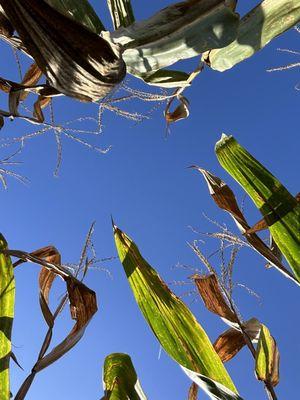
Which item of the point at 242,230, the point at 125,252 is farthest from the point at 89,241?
Result: the point at 242,230

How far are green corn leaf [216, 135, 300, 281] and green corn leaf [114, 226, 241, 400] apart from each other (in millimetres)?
132

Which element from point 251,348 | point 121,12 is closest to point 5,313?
point 251,348

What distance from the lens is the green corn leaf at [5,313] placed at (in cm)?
51

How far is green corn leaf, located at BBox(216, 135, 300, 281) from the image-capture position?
1.77ft

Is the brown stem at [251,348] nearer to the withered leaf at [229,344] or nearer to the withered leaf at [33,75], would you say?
the withered leaf at [229,344]

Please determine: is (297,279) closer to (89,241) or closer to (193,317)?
(193,317)

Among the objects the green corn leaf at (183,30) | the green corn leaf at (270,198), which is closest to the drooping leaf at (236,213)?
the green corn leaf at (270,198)

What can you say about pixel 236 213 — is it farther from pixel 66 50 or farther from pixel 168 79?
pixel 66 50

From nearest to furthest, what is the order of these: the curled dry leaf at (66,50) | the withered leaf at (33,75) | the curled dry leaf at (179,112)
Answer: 1. the curled dry leaf at (66,50)
2. the withered leaf at (33,75)
3. the curled dry leaf at (179,112)

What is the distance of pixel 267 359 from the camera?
572 millimetres

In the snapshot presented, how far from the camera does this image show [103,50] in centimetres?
39

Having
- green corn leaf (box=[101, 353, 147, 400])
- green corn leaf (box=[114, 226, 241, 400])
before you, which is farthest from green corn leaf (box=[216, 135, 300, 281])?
green corn leaf (box=[101, 353, 147, 400])

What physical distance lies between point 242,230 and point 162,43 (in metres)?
0.27

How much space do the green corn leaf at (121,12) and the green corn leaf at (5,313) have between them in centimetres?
31
